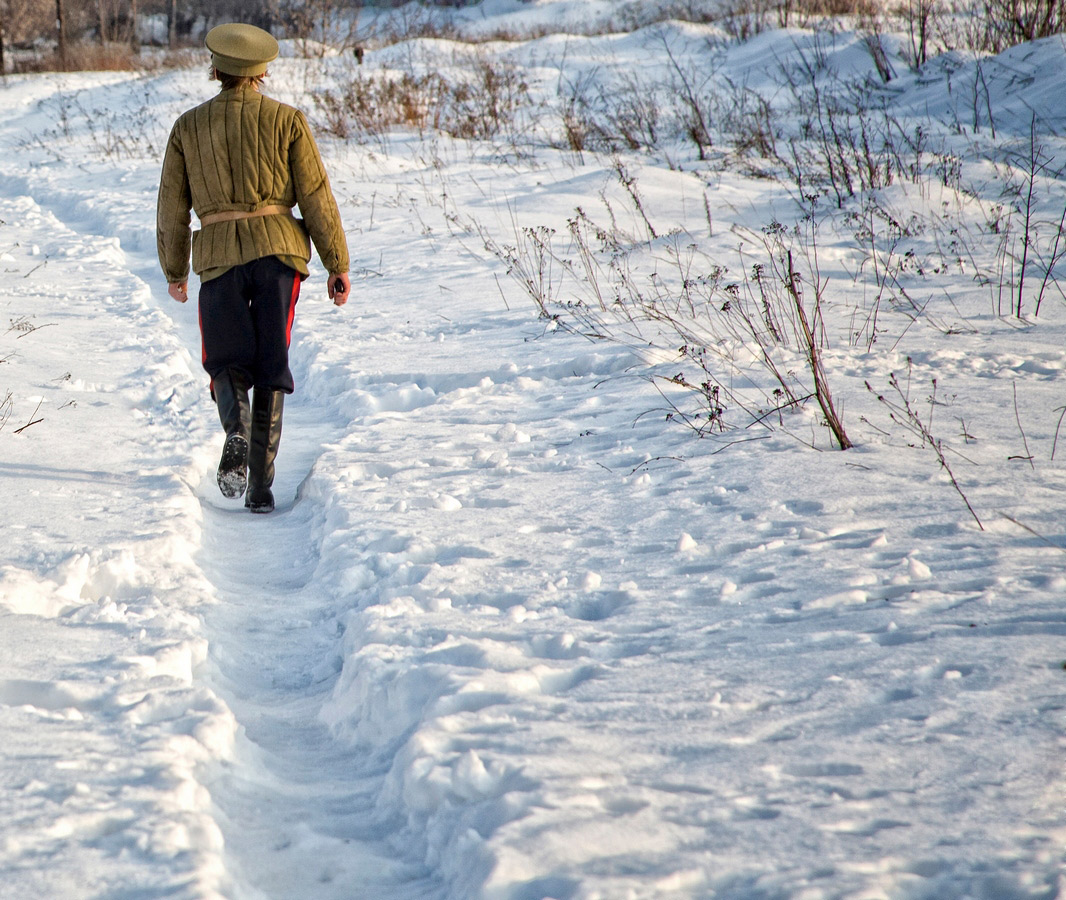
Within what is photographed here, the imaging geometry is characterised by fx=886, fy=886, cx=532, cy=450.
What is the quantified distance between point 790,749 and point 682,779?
0.26 m

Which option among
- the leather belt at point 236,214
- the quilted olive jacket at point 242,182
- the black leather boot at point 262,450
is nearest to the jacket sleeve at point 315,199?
the quilted olive jacket at point 242,182

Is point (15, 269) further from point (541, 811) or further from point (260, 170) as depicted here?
point (541, 811)

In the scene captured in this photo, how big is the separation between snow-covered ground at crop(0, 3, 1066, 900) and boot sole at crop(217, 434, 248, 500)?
0.43 ft

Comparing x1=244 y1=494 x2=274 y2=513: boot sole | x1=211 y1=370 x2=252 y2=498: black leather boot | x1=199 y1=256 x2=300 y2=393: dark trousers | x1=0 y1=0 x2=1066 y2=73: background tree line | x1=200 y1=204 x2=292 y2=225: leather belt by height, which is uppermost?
x1=0 y1=0 x2=1066 y2=73: background tree line

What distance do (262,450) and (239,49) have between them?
1.58 metres

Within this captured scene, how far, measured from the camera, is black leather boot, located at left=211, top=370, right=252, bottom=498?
3.71 meters

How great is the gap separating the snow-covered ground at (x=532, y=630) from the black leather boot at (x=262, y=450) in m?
0.10

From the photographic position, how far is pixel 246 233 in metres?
3.56

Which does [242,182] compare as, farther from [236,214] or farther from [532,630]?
[532,630]

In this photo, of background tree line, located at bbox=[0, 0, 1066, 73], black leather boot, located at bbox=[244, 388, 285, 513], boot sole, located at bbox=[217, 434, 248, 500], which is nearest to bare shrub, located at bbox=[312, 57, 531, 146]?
background tree line, located at bbox=[0, 0, 1066, 73]

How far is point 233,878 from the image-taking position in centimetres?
177

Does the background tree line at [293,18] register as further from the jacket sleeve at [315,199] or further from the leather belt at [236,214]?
the leather belt at [236,214]

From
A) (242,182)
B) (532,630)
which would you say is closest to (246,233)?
(242,182)

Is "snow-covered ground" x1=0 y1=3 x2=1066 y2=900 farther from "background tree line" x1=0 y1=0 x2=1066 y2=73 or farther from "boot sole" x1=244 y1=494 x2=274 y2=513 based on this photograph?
"background tree line" x1=0 y1=0 x2=1066 y2=73
